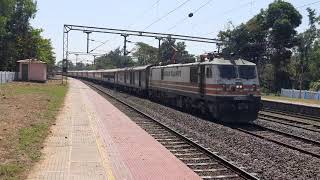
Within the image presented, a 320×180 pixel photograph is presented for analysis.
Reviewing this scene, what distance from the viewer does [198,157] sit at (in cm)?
1395

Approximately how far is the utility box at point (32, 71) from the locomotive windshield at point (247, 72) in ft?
164

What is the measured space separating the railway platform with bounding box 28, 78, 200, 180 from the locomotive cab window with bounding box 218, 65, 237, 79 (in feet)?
17.5

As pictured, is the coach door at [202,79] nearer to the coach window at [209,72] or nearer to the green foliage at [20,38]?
the coach window at [209,72]

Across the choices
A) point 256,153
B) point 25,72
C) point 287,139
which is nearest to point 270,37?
point 25,72

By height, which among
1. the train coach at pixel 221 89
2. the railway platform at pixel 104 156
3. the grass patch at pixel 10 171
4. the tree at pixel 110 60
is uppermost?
the tree at pixel 110 60

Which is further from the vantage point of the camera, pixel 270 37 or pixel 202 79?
pixel 270 37

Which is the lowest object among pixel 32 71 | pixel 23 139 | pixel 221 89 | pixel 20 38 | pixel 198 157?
pixel 198 157

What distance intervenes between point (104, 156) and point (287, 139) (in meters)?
7.55

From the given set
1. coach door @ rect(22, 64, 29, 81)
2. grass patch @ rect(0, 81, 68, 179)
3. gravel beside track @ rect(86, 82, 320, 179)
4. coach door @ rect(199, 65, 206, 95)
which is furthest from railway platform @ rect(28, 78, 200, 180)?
coach door @ rect(22, 64, 29, 81)

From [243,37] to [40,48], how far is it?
4051 centimetres

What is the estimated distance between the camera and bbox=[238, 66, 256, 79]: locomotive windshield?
77.2 feet

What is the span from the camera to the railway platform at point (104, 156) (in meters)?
10.7

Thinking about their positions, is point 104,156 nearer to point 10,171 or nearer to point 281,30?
point 10,171

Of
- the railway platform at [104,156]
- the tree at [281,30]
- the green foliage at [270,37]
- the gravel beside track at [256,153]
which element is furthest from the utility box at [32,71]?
the railway platform at [104,156]
